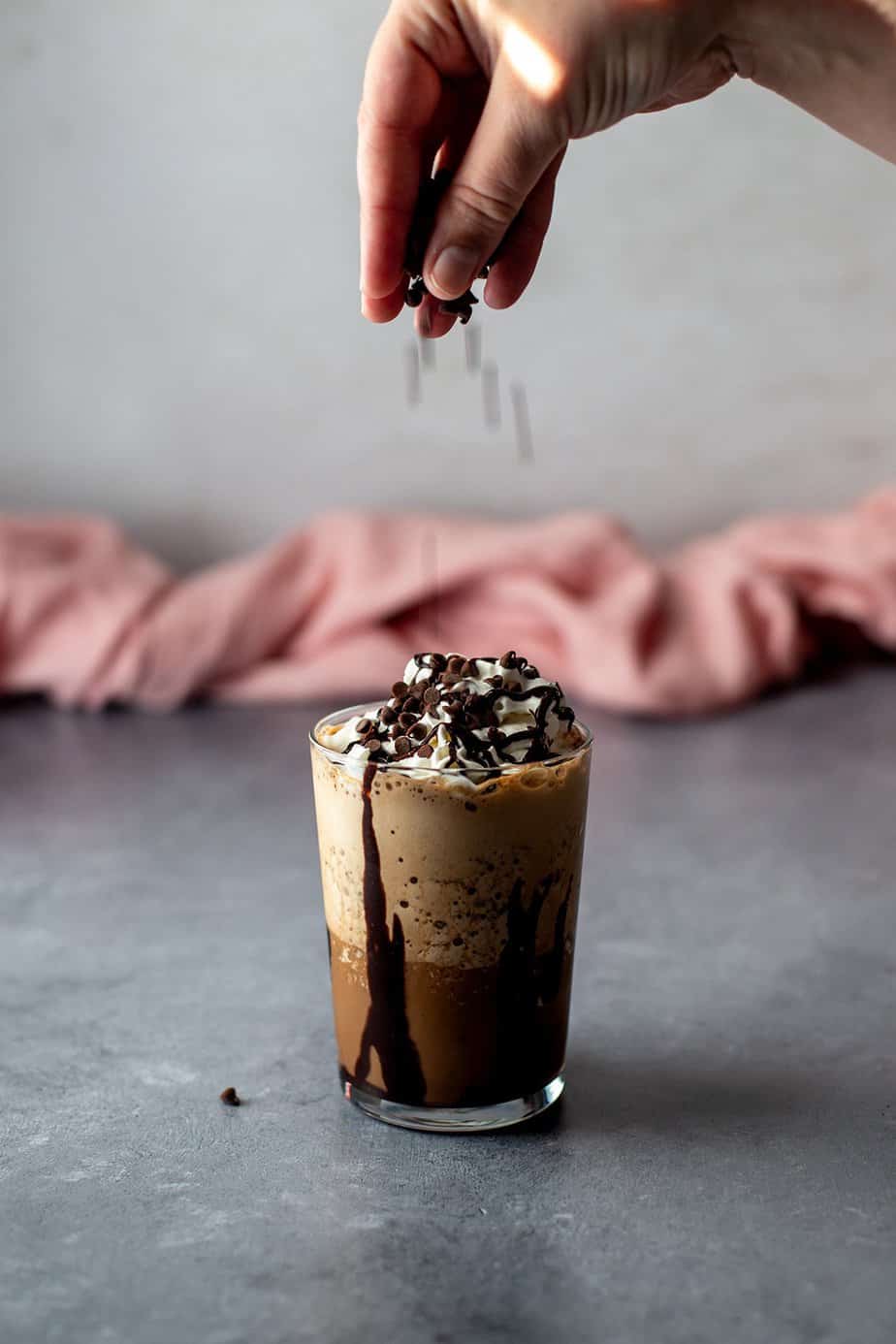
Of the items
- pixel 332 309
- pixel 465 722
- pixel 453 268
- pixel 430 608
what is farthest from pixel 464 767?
pixel 332 309

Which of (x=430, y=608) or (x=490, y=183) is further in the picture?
(x=430, y=608)

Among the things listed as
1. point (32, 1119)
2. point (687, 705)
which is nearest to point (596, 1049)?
point (32, 1119)

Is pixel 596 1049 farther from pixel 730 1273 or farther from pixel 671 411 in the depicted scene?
pixel 671 411

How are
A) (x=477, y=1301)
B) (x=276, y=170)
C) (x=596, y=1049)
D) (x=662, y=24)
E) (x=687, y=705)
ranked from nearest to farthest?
(x=477, y=1301), (x=662, y=24), (x=596, y=1049), (x=687, y=705), (x=276, y=170)

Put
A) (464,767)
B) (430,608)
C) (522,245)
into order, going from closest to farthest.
Result: (464,767) → (522,245) → (430,608)

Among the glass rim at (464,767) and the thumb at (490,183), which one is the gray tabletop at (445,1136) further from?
the thumb at (490,183)

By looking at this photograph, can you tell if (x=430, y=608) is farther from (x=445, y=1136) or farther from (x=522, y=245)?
(x=445, y=1136)

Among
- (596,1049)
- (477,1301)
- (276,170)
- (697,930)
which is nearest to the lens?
(477,1301)

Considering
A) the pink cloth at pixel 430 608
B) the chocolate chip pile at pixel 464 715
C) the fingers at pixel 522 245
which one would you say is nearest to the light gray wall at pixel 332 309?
the pink cloth at pixel 430 608
